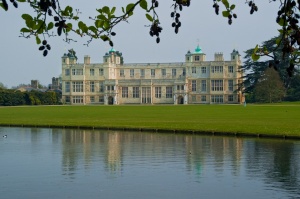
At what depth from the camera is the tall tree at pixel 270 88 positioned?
76.4 meters

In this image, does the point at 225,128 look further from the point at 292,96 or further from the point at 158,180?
the point at 292,96

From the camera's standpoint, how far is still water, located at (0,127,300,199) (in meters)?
12.6

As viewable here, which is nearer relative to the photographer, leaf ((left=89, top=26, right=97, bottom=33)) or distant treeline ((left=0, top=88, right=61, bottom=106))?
leaf ((left=89, top=26, right=97, bottom=33))

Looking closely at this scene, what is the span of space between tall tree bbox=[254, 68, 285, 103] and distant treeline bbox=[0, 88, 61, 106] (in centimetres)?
3650

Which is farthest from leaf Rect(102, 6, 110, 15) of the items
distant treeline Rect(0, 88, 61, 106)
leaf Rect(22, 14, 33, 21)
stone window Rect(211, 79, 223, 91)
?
stone window Rect(211, 79, 223, 91)

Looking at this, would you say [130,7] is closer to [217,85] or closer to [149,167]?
[149,167]

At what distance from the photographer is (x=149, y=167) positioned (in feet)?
53.2

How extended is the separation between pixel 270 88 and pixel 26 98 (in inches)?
1568

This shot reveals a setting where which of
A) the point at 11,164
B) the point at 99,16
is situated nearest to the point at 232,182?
the point at 11,164

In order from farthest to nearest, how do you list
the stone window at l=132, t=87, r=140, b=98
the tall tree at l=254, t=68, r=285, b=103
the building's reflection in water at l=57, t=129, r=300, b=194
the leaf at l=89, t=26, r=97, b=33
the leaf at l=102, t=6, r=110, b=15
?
the stone window at l=132, t=87, r=140, b=98, the tall tree at l=254, t=68, r=285, b=103, the building's reflection in water at l=57, t=129, r=300, b=194, the leaf at l=89, t=26, r=97, b=33, the leaf at l=102, t=6, r=110, b=15

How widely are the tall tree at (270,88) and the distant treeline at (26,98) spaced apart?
36.5 metres

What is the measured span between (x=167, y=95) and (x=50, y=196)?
278 feet

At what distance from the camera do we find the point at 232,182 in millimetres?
13680

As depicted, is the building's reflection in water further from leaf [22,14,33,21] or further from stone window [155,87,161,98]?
stone window [155,87,161,98]
